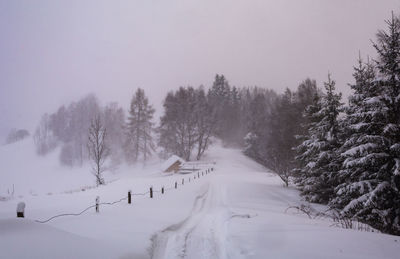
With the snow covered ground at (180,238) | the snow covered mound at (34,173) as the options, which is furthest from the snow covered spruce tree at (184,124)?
the snow covered ground at (180,238)

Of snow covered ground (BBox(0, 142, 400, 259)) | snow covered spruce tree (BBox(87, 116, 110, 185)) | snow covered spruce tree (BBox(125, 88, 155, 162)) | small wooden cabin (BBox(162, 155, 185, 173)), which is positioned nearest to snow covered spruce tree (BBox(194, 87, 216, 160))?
small wooden cabin (BBox(162, 155, 185, 173))

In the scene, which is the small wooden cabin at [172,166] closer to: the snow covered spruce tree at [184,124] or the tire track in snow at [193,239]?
the snow covered spruce tree at [184,124]

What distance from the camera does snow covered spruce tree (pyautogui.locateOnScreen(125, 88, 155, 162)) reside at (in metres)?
52.6

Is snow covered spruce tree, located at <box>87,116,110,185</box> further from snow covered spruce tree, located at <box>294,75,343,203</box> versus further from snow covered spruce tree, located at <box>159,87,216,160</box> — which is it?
snow covered spruce tree, located at <box>294,75,343,203</box>

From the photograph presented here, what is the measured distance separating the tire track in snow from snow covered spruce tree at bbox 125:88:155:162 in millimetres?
45392

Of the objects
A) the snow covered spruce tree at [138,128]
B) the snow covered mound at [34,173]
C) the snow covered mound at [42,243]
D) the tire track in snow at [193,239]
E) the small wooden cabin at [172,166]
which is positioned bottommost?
the snow covered mound at [34,173]

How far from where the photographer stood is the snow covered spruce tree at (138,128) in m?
52.6

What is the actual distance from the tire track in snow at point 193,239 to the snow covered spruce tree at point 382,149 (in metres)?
5.78

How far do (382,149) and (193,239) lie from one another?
858 cm

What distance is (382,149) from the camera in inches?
373

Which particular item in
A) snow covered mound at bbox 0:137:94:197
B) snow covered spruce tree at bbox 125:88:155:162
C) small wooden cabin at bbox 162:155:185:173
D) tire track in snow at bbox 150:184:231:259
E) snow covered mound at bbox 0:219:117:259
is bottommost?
snow covered mound at bbox 0:137:94:197

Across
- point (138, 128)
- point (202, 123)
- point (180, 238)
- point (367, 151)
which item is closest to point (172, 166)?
point (202, 123)

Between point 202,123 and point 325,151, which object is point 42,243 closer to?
point 325,151

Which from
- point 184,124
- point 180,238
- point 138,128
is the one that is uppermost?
point 184,124
